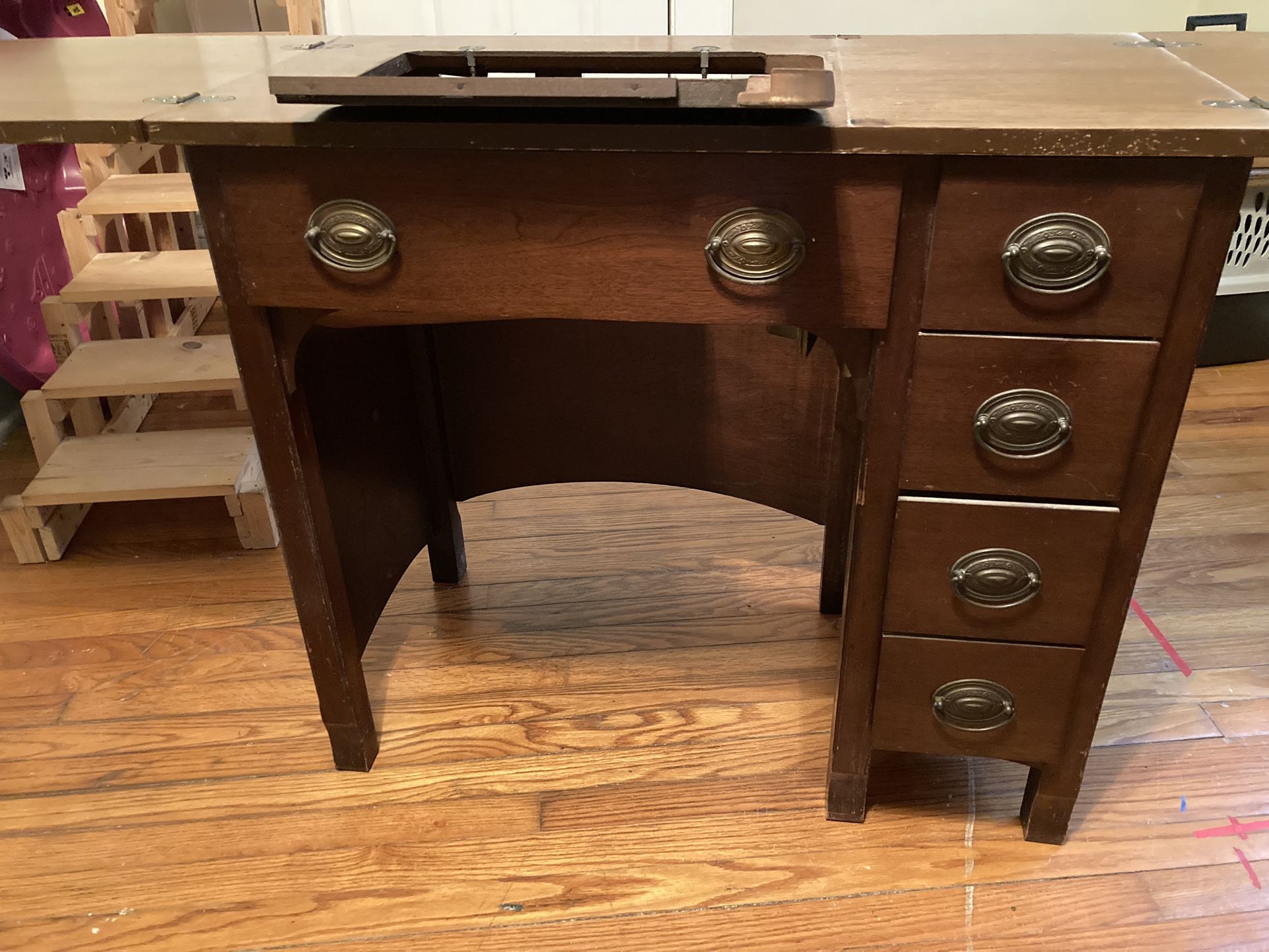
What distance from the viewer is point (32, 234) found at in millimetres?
2109

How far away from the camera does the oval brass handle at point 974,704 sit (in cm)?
108

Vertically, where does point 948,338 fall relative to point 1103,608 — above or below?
above

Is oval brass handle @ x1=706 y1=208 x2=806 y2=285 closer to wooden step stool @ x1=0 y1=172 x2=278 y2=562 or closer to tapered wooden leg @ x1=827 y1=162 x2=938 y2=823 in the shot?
tapered wooden leg @ x1=827 y1=162 x2=938 y2=823

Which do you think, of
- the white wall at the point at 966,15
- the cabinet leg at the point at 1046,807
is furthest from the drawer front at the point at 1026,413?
the white wall at the point at 966,15

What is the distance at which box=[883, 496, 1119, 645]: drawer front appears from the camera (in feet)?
3.20

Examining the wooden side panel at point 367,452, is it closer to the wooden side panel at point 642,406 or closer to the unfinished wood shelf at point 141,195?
the wooden side panel at point 642,406

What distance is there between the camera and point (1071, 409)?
91 centimetres

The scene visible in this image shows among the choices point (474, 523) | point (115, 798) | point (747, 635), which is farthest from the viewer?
point (474, 523)

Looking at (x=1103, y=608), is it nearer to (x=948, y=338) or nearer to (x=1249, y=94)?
(x=948, y=338)

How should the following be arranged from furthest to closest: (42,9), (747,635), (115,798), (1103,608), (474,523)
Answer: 1. (42,9)
2. (474,523)
3. (747,635)
4. (115,798)
5. (1103,608)

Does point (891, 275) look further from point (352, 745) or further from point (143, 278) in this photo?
point (143, 278)

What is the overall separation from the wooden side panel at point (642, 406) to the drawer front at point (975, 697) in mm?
427

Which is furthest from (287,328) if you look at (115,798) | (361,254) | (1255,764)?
(1255,764)

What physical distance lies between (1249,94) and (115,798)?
1472 mm
